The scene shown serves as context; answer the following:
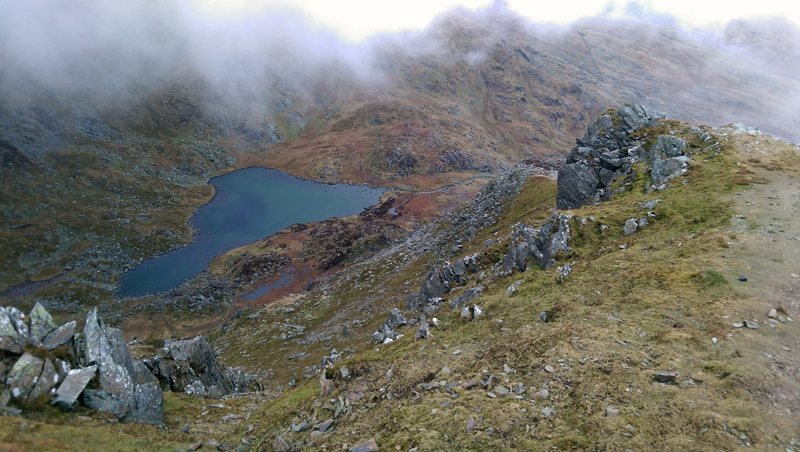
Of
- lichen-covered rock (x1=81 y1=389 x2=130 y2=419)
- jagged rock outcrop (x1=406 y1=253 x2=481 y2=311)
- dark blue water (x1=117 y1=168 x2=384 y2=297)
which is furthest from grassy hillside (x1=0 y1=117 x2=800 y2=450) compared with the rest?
dark blue water (x1=117 y1=168 x2=384 y2=297)

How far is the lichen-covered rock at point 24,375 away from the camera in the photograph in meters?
19.4

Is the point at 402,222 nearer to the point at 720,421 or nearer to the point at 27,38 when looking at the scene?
the point at 720,421

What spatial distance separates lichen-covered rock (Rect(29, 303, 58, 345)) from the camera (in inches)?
876

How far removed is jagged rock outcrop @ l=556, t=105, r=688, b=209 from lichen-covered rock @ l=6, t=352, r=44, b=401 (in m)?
53.5

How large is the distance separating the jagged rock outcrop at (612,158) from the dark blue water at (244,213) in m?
100

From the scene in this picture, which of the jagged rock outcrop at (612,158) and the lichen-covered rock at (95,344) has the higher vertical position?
the lichen-covered rock at (95,344)

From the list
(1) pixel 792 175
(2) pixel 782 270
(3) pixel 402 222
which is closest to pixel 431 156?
(3) pixel 402 222

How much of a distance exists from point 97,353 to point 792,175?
5959cm

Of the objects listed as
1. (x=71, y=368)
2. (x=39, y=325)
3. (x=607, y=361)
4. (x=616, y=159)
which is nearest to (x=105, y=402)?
(x=71, y=368)

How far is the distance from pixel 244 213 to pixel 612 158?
131m

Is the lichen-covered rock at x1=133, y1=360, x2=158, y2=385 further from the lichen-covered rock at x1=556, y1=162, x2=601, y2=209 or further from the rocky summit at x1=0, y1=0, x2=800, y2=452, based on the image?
the lichen-covered rock at x1=556, y1=162, x2=601, y2=209

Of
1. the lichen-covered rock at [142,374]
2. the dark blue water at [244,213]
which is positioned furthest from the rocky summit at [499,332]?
the dark blue water at [244,213]

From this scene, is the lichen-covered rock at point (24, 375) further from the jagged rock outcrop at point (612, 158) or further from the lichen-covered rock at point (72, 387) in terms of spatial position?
the jagged rock outcrop at point (612, 158)

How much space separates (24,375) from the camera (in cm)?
1998
